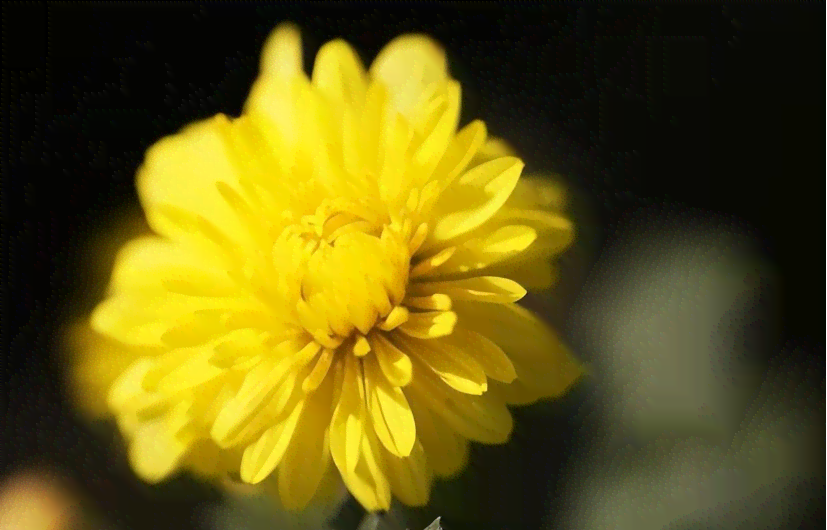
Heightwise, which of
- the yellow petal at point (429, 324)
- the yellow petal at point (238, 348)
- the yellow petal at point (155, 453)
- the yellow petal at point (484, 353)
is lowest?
the yellow petal at point (155, 453)

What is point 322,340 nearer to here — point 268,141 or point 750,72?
point 268,141

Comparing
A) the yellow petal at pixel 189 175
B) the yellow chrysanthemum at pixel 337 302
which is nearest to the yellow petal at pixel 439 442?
the yellow chrysanthemum at pixel 337 302

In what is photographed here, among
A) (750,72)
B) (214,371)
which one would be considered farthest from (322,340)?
(750,72)

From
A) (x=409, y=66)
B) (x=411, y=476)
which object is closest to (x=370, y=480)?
(x=411, y=476)

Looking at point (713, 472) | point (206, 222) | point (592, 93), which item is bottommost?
point (713, 472)

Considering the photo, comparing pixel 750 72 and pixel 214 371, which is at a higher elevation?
pixel 750 72

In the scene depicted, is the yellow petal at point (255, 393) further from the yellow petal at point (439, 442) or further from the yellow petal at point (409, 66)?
the yellow petal at point (409, 66)
